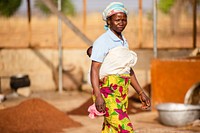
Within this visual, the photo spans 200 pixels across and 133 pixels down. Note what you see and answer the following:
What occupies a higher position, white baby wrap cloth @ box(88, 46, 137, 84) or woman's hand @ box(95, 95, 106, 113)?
white baby wrap cloth @ box(88, 46, 137, 84)

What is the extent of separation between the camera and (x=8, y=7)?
529 inches

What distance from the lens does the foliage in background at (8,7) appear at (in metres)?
13.2

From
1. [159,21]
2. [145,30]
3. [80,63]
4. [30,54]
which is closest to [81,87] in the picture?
[80,63]

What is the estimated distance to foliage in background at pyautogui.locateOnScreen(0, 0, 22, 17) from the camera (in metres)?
13.2

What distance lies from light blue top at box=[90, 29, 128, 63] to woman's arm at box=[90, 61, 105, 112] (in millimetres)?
55

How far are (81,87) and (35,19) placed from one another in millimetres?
2917

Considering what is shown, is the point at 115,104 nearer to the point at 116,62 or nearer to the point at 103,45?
the point at 116,62

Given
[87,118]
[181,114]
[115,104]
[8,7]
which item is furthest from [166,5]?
[115,104]

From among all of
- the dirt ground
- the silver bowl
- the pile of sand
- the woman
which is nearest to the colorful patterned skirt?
the woman

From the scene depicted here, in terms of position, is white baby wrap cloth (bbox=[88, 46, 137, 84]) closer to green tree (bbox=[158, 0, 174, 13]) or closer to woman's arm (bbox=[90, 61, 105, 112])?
woman's arm (bbox=[90, 61, 105, 112])

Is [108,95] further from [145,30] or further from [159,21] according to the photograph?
[159,21]

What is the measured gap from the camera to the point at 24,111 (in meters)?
7.62

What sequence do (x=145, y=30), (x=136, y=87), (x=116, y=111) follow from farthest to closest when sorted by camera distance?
(x=145, y=30), (x=136, y=87), (x=116, y=111)

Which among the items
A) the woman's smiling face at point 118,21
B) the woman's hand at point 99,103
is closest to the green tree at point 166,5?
the woman's smiling face at point 118,21
